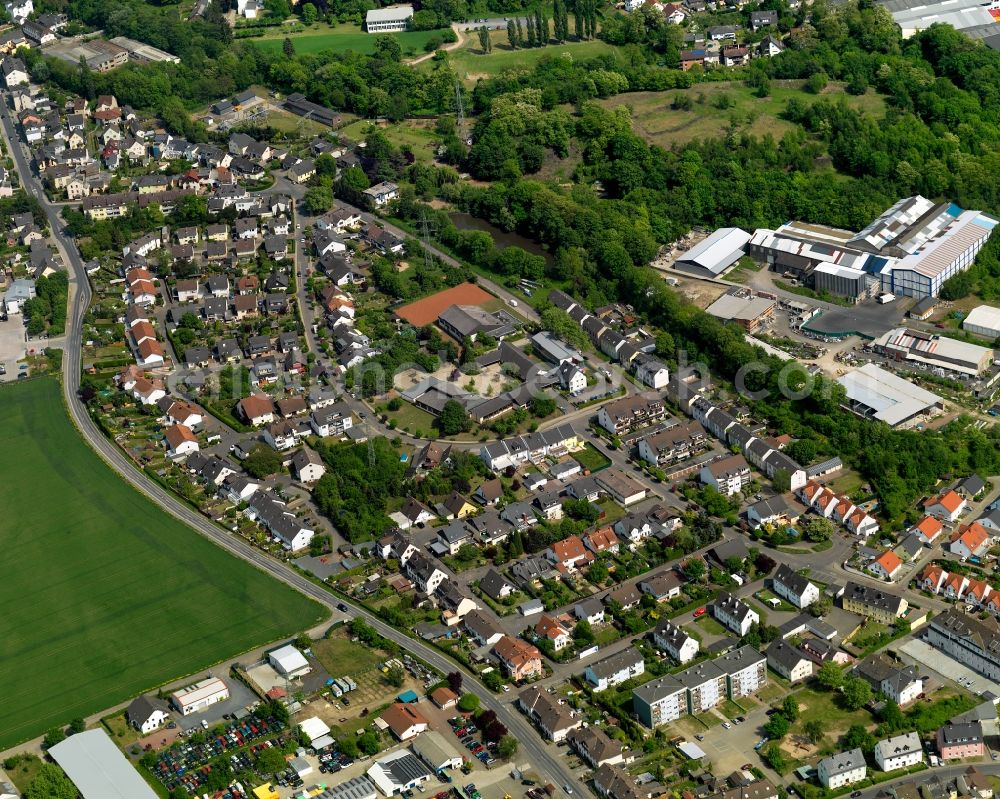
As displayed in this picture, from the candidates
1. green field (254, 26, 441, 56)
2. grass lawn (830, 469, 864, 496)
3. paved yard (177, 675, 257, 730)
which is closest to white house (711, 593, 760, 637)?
grass lawn (830, 469, 864, 496)

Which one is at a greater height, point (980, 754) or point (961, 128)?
point (961, 128)

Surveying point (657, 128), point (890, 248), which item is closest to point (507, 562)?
point (890, 248)

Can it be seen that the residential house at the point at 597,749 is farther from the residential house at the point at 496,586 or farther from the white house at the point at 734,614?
the residential house at the point at 496,586

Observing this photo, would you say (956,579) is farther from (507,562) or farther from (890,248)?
(890,248)

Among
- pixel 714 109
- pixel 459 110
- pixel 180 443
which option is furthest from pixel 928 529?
pixel 459 110

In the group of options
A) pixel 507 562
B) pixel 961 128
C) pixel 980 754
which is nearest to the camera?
pixel 980 754

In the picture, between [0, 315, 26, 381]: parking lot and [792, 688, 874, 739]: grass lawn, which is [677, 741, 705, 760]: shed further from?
[0, 315, 26, 381]: parking lot

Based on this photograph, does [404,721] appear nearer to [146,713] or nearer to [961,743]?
[146,713]
